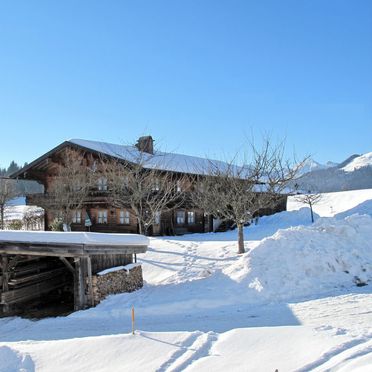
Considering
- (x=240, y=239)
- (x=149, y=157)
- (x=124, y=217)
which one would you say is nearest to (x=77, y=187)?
(x=124, y=217)

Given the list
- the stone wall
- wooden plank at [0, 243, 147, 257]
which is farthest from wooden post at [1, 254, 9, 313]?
the stone wall

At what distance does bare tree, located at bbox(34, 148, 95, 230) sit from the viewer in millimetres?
24625

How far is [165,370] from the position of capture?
5941mm

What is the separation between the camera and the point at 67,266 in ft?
40.0

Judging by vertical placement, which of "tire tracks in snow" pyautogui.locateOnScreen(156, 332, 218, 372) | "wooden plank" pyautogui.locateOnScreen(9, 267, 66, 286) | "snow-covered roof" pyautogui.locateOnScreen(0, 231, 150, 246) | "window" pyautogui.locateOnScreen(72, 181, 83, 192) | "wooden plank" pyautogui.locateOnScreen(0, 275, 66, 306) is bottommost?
"tire tracks in snow" pyautogui.locateOnScreen(156, 332, 218, 372)

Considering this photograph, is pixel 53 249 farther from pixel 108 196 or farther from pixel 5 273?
pixel 108 196

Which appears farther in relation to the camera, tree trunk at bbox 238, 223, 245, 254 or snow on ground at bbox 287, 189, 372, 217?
snow on ground at bbox 287, 189, 372, 217

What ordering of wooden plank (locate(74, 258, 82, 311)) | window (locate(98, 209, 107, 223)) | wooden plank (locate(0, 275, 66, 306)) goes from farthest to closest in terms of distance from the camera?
window (locate(98, 209, 107, 223)) < wooden plank (locate(0, 275, 66, 306)) < wooden plank (locate(74, 258, 82, 311))

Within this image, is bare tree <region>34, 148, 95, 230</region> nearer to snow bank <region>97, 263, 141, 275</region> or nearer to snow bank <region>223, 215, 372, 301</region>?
snow bank <region>97, 263, 141, 275</region>

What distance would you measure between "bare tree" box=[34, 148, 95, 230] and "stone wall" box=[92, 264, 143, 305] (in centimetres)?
1244

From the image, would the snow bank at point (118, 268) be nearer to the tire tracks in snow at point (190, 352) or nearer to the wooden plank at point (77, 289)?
the wooden plank at point (77, 289)

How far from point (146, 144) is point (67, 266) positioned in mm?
16880

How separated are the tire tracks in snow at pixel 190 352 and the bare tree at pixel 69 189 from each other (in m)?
18.6

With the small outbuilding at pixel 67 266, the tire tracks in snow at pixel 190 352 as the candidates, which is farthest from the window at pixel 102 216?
the tire tracks in snow at pixel 190 352
